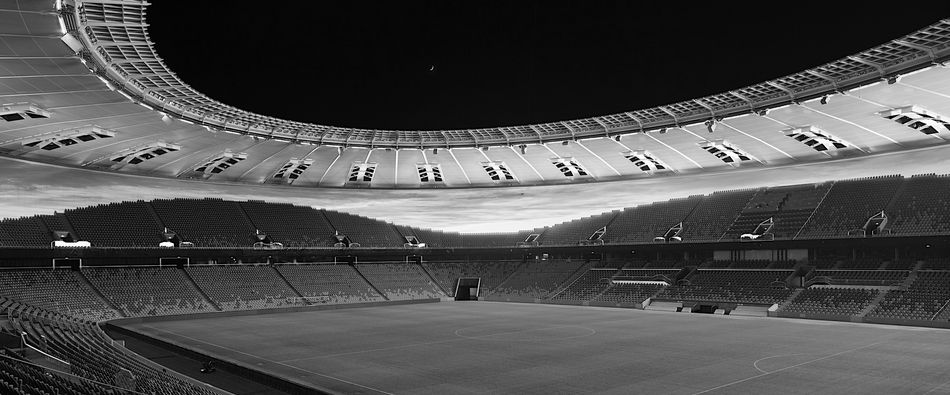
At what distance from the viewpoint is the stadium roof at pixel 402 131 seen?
2508cm

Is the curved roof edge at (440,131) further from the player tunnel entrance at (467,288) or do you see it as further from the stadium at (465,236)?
the player tunnel entrance at (467,288)

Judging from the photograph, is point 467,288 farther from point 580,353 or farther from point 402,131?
point 580,353

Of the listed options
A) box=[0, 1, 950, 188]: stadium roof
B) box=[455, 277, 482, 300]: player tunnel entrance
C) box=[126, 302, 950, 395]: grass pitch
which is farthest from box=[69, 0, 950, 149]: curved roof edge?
box=[455, 277, 482, 300]: player tunnel entrance

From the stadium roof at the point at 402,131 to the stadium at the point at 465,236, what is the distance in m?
0.23

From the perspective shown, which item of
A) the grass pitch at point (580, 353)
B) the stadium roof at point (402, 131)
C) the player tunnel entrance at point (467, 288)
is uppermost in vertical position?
the stadium roof at point (402, 131)

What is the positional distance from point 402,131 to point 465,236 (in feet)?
93.1

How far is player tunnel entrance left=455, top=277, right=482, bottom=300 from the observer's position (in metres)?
63.3

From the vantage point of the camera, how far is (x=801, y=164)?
47969 millimetres

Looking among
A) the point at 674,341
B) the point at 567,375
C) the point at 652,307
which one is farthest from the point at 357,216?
the point at 567,375

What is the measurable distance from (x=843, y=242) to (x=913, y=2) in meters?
27.8

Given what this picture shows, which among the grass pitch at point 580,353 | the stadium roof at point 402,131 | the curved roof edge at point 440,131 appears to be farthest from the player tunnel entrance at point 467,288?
the curved roof edge at point 440,131

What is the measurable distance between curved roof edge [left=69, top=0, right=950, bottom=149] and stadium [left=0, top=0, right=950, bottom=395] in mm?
159

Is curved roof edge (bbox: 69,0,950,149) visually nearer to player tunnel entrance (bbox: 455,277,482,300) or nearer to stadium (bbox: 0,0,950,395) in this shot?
stadium (bbox: 0,0,950,395)

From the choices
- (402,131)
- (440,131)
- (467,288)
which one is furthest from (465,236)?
(402,131)
